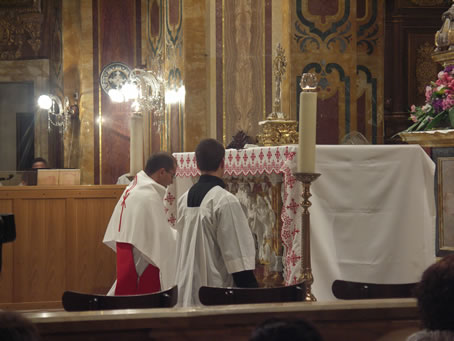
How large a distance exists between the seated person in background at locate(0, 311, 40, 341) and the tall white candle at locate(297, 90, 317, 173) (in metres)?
1.78

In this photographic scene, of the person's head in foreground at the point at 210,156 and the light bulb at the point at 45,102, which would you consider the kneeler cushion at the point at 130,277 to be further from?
the light bulb at the point at 45,102

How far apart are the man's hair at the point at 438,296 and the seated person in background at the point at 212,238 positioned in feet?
5.72

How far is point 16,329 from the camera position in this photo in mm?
1395

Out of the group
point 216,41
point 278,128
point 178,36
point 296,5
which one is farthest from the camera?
point 178,36

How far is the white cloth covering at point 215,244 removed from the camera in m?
3.54

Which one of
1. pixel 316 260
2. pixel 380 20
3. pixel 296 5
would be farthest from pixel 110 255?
pixel 380 20

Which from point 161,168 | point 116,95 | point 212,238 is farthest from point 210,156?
point 116,95

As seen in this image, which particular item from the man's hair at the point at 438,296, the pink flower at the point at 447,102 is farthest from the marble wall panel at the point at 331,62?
the man's hair at the point at 438,296

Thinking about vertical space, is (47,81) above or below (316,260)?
above

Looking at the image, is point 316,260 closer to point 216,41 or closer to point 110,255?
point 110,255

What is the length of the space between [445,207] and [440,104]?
2.37 feet

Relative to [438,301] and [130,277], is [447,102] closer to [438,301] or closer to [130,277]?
[130,277]

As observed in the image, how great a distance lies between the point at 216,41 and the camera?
337 inches

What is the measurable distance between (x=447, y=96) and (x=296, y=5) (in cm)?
332
